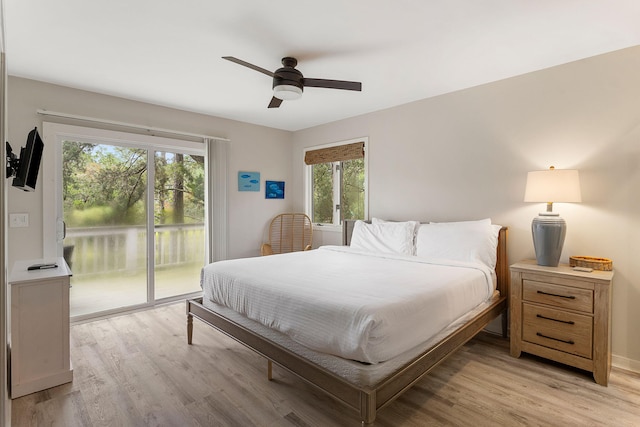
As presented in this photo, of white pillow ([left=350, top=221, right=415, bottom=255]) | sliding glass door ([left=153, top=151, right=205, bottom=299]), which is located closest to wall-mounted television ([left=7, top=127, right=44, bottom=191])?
sliding glass door ([left=153, top=151, right=205, bottom=299])

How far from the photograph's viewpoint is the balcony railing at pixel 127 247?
3.48 m

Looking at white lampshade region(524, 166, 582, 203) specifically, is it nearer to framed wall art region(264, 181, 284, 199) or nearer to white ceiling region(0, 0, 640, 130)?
white ceiling region(0, 0, 640, 130)

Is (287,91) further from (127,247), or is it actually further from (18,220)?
(18,220)

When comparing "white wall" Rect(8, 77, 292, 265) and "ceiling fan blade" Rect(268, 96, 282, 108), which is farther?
"white wall" Rect(8, 77, 292, 265)

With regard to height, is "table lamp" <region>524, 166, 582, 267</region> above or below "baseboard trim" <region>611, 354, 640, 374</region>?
above

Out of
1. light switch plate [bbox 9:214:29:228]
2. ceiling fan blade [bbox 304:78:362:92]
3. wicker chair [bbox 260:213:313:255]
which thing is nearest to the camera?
ceiling fan blade [bbox 304:78:362:92]

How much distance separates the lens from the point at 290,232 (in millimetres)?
5098

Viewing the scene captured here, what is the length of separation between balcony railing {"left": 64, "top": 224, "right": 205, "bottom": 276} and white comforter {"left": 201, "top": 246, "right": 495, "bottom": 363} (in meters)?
1.61

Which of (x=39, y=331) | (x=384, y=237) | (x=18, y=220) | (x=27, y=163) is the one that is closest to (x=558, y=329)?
(x=384, y=237)

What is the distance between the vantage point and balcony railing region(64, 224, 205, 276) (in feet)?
11.4

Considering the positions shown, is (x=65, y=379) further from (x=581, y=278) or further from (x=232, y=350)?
(x=581, y=278)

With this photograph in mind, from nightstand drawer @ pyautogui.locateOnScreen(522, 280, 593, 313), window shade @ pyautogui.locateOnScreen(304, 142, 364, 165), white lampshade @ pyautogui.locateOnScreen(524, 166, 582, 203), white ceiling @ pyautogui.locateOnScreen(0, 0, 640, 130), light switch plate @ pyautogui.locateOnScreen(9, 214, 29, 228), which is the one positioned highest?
white ceiling @ pyautogui.locateOnScreen(0, 0, 640, 130)

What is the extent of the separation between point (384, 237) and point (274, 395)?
200cm

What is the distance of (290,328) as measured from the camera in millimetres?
1910
